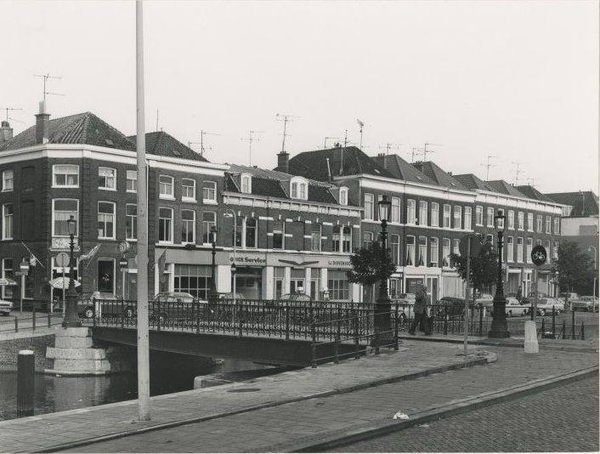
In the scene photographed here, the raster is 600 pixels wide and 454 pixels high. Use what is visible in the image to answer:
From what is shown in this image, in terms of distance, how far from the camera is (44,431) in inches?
412

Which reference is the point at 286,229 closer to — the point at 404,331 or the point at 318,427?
the point at 404,331

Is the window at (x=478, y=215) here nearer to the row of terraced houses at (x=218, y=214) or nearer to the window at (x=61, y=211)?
the row of terraced houses at (x=218, y=214)

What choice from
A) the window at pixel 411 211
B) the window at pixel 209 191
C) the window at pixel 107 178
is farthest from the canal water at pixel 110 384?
the window at pixel 411 211

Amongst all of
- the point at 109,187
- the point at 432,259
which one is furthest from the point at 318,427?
the point at 432,259

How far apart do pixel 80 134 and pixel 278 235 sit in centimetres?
1592

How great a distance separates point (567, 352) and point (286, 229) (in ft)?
118

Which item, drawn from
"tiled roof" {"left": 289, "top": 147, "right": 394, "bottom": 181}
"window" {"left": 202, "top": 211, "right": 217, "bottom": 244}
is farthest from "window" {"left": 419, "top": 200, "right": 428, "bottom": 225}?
"window" {"left": 202, "top": 211, "right": 217, "bottom": 244}

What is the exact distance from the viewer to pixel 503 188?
79000 mm

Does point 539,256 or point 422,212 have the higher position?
point 422,212

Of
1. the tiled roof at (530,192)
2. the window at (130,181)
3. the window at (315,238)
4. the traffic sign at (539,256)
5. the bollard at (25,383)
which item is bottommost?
the bollard at (25,383)

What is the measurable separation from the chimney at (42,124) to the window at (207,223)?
36.6ft

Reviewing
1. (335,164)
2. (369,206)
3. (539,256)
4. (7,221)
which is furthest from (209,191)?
(539,256)

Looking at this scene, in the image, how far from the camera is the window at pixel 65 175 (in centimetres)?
4562

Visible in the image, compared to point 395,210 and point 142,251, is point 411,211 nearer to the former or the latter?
point 395,210
